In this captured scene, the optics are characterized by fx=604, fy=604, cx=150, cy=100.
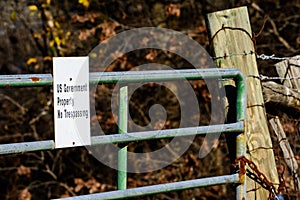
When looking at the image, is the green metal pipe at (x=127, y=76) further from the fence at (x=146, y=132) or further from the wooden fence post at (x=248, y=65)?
the wooden fence post at (x=248, y=65)

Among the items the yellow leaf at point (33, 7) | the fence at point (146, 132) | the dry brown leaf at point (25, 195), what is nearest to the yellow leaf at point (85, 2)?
the yellow leaf at point (33, 7)

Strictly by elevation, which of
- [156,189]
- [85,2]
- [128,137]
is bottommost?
[156,189]

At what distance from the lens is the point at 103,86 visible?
602cm

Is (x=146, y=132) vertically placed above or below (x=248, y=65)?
below

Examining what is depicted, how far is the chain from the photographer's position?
253cm

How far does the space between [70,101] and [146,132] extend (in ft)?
1.05

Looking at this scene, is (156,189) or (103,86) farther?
(103,86)

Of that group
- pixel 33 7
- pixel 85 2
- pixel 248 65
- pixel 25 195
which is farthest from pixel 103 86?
pixel 248 65

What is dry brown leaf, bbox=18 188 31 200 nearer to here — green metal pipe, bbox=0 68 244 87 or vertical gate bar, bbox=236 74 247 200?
vertical gate bar, bbox=236 74 247 200

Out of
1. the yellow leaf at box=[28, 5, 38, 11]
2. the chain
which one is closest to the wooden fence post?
the chain

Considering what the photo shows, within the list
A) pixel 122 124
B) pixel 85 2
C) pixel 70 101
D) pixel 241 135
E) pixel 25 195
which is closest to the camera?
pixel 70 101

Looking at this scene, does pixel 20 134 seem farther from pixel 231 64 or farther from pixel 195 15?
pixel 231 64

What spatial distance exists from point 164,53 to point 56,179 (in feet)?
6.00

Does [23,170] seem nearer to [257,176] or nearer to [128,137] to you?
[257,176]
